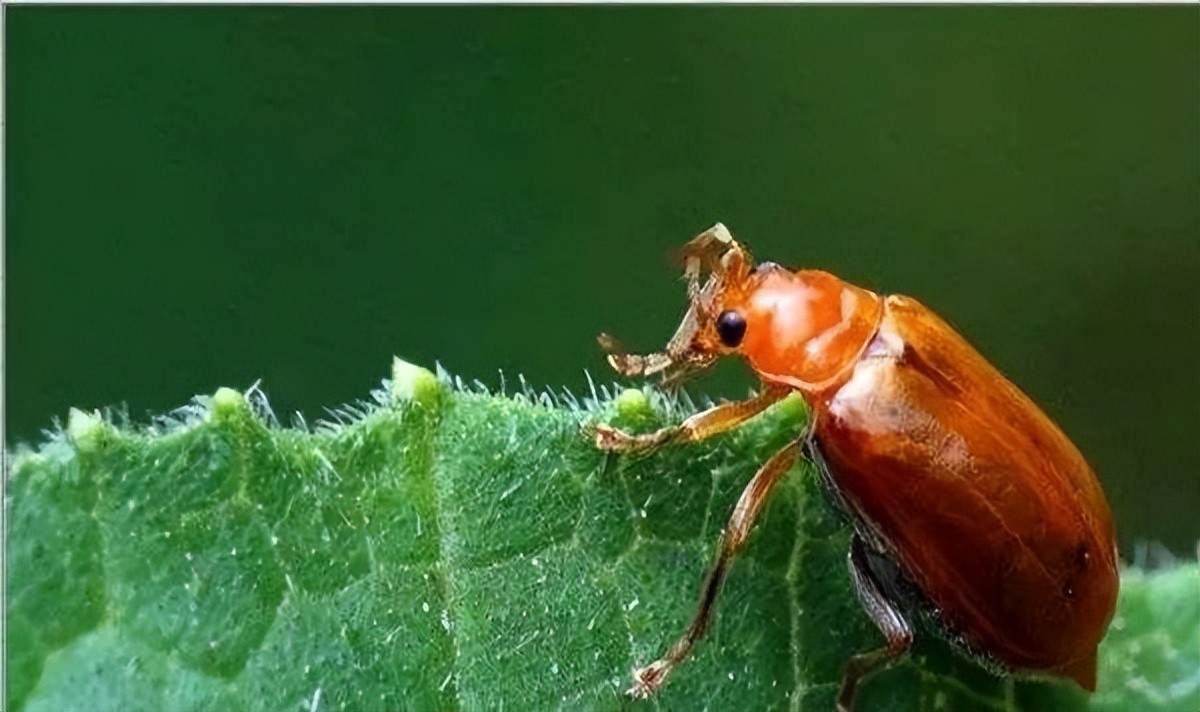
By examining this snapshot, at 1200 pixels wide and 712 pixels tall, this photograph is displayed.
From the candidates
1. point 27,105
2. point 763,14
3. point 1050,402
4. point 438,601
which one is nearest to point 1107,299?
point 1050,402

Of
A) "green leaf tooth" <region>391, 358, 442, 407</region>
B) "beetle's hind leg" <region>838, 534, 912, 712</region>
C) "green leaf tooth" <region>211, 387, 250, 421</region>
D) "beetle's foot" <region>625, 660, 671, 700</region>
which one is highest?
"green leaf tooth" <region>211, 387, 250, 421</region>

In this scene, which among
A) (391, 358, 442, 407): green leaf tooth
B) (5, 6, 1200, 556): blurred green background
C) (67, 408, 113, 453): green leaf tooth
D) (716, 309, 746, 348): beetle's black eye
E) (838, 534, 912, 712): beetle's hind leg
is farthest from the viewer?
(5, 6, 1200, 556): blurred green background

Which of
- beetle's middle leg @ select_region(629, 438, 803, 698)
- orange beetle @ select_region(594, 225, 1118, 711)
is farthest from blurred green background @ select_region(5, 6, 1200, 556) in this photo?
beetle's middle leg @ select_region(629, 438, 803, 698)

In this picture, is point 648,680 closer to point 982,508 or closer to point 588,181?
point 982,508

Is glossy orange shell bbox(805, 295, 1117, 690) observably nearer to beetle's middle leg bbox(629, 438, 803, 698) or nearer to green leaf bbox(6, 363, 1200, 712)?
beetle's middle leg bbox(629, 438, 803, 698)

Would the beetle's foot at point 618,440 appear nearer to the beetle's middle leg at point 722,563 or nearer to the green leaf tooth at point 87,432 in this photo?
the beetle's middle leg at point 722,563
